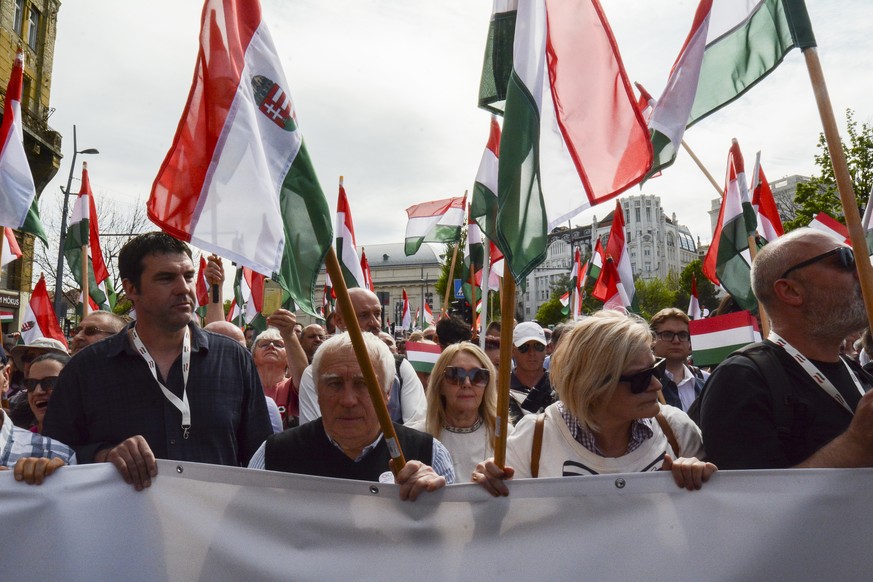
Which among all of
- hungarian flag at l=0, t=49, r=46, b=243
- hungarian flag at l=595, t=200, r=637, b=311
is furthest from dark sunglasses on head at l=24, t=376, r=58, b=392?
hungarian flag at l=595, t=200, r=637, b=311

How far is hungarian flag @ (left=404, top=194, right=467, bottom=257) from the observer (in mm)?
10609

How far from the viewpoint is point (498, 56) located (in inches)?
104

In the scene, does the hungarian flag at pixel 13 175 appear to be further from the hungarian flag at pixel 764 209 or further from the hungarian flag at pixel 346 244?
the hungarian flag at pixel 764 209

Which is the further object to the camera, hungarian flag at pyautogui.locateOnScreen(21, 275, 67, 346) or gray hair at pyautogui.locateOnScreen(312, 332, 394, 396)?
hungarian flag at pyautogui.locateOnScreen(21, 275, 67, 346)

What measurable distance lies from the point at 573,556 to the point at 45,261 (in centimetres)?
2898

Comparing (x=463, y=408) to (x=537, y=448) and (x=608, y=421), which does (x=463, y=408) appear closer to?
(x=537, y=448)

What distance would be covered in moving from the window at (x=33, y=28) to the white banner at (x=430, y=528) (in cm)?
2939

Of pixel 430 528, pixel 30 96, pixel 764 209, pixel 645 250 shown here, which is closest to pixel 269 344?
pixel 430 528

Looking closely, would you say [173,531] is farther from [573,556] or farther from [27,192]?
[27,192]

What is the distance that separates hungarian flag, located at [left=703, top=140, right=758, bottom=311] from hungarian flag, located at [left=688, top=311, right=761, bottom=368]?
1.47 feet

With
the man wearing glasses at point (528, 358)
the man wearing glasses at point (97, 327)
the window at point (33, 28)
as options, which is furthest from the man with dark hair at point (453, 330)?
the window at point (33, 28)

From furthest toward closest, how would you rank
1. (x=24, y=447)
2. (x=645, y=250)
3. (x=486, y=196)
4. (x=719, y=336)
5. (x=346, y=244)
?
(x=645, y=250) < (x=346, y=244) < (x=719, y=336) < (x=486, y=196) < (x=24, y=447)

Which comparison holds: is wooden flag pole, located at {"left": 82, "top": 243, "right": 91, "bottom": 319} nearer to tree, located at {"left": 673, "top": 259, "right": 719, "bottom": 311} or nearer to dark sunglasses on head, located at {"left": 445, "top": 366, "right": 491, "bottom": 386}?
dark sunglasses on head, located at {"left": 445, "top": 366, "right": 491, "bottom": 386}

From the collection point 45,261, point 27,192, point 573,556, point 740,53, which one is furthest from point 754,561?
point 45,261
